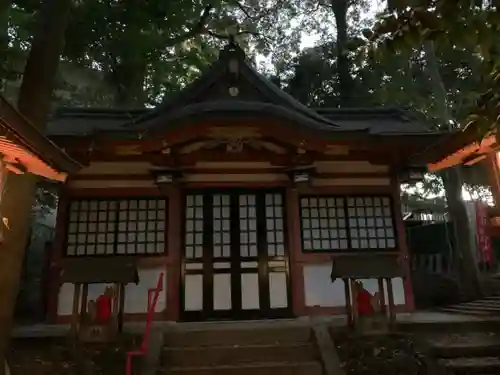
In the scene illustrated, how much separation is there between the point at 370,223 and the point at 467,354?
3.23 meters

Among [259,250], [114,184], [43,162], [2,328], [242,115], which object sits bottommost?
[2,328]

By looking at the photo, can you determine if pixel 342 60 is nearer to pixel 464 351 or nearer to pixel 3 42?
pixel 3 42

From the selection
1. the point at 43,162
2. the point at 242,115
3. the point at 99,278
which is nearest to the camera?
the point at 43,162

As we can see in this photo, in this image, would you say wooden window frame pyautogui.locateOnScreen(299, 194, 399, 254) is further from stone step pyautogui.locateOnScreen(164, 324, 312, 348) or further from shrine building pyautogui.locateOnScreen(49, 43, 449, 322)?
stone step pyautogui.locateOnScreen(164, 324, 312, 348)

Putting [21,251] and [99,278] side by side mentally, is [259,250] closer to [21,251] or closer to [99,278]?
[99,278]

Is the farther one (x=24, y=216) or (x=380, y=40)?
(x=24, y=216)

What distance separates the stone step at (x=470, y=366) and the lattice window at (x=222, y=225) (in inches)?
160

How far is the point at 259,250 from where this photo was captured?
805 centimetres

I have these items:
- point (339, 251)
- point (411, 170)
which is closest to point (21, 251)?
point (339, 251)

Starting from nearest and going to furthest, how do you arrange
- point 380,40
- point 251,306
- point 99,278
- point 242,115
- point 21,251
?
point 380,40 → point 21,251 → point 99,278 → point 242,115 → point 251,306

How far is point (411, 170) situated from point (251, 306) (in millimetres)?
3841

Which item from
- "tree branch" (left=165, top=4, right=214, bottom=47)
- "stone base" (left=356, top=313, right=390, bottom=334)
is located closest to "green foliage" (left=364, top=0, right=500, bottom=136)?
"stone base" (left=356, top=313, right=390, bottom=334)

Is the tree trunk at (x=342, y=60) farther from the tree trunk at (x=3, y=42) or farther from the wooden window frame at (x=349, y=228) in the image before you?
the tree trunk at (x=3, y=42)

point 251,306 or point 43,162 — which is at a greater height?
point 43,162
